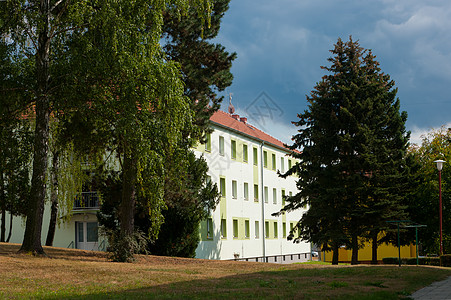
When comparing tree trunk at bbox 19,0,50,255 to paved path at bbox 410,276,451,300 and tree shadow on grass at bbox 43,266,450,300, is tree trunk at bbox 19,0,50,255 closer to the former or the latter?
tree shadow on grass at bbox 43,266,450,300

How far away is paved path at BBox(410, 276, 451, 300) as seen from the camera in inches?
421

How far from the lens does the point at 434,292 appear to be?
1186cm

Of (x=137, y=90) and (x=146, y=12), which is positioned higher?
(x=146, y=12)

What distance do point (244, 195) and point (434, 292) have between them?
3691cm

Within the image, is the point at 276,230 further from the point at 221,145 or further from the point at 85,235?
the point at 85,235

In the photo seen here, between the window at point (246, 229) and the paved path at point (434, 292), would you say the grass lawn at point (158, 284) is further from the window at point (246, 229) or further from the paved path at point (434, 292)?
the window at point (246, 229)

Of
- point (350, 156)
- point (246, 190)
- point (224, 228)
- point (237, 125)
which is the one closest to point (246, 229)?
point (246, 190)

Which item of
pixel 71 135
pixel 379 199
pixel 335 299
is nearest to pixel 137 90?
pixel 71 135

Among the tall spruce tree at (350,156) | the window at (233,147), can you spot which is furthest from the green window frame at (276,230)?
the tall spruce tree at (350,156)

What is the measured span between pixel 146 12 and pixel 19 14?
12.8ft

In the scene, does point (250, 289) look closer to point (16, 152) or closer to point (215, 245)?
point (16, 152)

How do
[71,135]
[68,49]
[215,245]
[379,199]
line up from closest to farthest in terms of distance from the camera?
[68,49]
[71,135]
[379,199]
[215,245]

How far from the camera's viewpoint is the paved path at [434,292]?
10.7 m

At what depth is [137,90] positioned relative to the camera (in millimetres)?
17422
